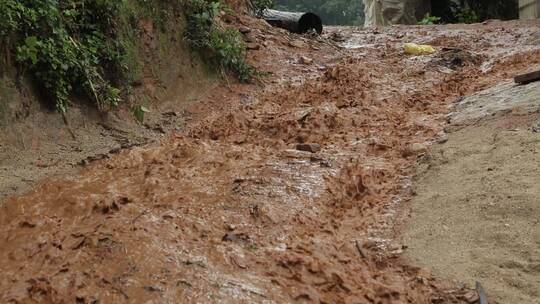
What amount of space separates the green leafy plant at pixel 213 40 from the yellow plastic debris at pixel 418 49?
2787 mm

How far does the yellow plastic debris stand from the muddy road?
5.84 ft

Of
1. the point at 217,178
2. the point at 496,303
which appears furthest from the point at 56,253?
the point at 496,303

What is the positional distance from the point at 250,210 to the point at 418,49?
5696 millimetres

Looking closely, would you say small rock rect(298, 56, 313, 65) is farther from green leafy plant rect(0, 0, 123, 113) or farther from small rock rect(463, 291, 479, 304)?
small rock rect(463, 291, 479, 304)

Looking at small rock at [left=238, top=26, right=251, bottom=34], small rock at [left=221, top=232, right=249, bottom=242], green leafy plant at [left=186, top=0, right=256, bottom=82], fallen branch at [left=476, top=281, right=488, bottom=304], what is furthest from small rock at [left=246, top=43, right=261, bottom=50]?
fallen branch at [left=476, top=281, right=488, bottom=304]

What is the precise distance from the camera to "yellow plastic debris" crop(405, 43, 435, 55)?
8.52m

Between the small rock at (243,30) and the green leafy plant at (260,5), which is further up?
the green leafy plant at (260,5)

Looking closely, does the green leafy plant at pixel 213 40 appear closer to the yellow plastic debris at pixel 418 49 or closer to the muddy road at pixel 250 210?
the muddy road at pixel 250 210

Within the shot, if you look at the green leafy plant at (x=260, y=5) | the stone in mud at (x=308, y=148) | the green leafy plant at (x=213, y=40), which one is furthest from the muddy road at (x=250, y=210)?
the green leafy plant at (x=260, y=5)

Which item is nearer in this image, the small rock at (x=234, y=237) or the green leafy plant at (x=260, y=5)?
the small rock at (x=234, y=237)

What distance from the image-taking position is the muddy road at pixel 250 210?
2912 millimetres

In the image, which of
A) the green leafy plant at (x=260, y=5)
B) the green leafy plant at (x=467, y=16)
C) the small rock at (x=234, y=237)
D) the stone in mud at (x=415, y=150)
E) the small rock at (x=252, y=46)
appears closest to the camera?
the small rock at (x=234, y=237)

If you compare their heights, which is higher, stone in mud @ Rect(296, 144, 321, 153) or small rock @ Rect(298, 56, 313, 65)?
small rock @ Rect(298, 56, 313, 65)

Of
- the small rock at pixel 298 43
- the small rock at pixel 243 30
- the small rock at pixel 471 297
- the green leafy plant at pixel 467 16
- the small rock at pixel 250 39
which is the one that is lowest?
the small rock at pixel 471 297
